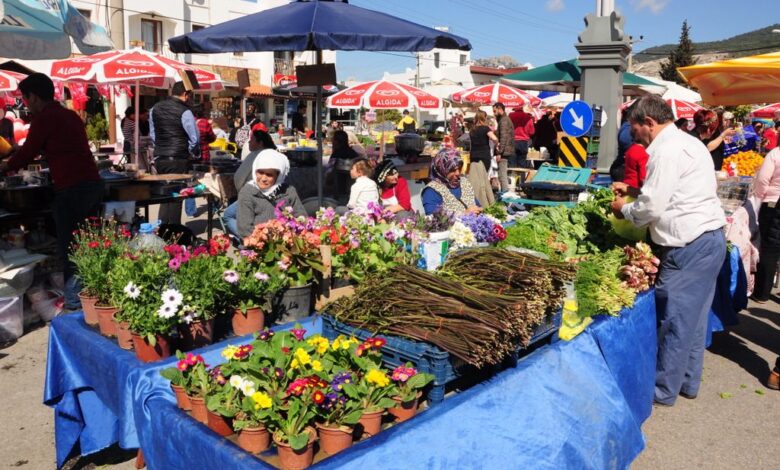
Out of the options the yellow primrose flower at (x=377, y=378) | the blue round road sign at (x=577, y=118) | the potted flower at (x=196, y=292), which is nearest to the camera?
the yellow primrose flower at (x=377, y=378)

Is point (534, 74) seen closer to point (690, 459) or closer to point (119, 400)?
point (690, 459)

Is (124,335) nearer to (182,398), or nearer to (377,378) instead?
(182,398)

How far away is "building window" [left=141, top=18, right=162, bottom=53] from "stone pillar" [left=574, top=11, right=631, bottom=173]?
2500 centimetres

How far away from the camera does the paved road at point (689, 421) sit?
11.8 ft

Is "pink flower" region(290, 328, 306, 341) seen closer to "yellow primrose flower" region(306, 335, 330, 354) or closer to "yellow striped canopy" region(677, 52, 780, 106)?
A: "yellow primrose flower" region(306, 335, 330, 354)

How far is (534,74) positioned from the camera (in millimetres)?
10758

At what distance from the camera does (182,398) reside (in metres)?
2.34

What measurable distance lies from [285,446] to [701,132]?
6982 mm

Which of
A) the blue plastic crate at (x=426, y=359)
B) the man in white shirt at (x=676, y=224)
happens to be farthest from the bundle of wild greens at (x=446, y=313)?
the man in white shirt at (x=676, y=224)

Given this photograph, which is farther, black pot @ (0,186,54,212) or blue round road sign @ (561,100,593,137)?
blue round road sign @ (561,100,593,137)

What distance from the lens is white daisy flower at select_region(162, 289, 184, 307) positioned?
2633mm

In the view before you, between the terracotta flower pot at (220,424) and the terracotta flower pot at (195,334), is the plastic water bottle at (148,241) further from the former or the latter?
the terracotta flower pot at (220,424)

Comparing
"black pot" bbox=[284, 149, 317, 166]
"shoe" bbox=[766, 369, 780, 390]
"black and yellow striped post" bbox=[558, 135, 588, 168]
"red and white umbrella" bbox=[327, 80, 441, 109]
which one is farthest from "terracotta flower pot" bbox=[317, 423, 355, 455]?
"red and white umbrella" bbox=[327, 80, 441, 109]

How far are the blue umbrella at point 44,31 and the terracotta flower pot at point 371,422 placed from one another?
12.7 ft
